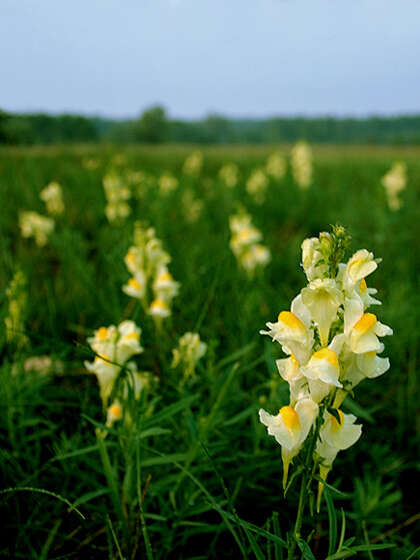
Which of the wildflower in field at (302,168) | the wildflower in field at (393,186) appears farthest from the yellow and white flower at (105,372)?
the wildflower in field at (302,168)

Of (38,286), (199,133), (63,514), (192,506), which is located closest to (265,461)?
(192,506)

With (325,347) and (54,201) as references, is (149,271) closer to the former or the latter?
(325,347)

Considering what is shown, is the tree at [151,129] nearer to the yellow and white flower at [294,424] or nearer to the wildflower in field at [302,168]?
the wildflower in field at [302,168]

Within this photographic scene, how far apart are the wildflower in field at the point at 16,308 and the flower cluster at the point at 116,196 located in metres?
1.84

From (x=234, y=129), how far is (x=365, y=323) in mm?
90894

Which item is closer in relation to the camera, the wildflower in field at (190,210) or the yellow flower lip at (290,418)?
the yellow flower lip at (290,418)

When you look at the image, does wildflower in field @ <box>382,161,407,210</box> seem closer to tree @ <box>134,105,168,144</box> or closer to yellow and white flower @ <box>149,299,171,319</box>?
yellow and white flower @ <box>149,299,171,319</box>

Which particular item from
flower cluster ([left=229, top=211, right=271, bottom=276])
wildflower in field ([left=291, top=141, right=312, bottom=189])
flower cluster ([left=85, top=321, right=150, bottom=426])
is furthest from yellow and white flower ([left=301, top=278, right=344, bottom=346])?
wildflower in field ([left=291, top=141, right=312, bottom=189])

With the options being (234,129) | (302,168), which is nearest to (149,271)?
(302,168)

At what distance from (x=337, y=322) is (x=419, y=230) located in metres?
4.49

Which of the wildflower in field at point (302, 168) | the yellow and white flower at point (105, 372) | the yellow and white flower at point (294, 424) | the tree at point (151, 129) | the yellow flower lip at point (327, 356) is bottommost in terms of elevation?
the yellow and white flower at point (105, 372)

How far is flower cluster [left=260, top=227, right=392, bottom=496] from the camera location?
0.83 meters

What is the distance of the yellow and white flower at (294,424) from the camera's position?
2.73 feet

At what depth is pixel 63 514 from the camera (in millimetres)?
1409
